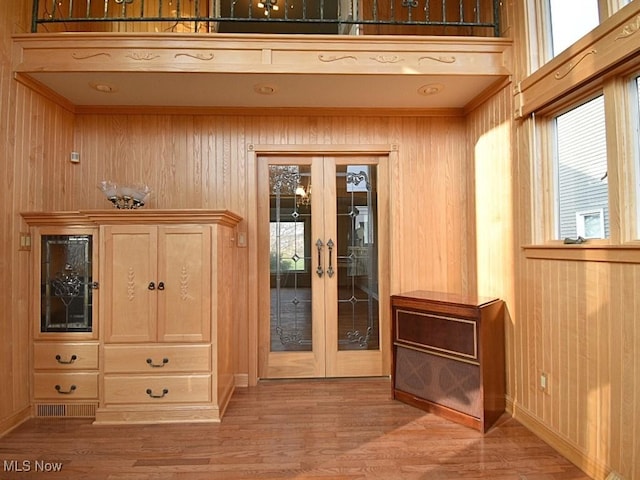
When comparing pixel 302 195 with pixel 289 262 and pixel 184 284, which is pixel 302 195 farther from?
pixel 184 284

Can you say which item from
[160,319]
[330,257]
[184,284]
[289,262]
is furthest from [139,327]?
[330,257]

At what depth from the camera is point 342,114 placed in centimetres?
347

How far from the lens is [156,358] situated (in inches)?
107

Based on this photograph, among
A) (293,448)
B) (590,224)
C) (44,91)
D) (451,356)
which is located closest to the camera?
(590,224)

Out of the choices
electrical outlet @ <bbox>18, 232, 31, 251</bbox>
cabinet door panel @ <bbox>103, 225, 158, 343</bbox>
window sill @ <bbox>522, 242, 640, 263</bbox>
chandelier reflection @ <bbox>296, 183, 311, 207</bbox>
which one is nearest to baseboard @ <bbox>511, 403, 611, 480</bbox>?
window sill @ <bbox>522, 242, 640, 263</bbox>

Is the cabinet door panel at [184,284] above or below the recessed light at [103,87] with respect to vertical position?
below

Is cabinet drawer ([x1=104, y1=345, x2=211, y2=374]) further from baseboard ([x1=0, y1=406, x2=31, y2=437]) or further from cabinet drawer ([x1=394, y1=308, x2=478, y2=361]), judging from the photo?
cabinet drawer ([x1=394, y1=308, x2=478, y2=361])

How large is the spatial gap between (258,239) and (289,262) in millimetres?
363

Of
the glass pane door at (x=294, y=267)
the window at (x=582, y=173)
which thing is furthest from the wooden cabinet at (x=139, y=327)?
the window at (x=582, y=173)

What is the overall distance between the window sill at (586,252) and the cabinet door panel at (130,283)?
268cm

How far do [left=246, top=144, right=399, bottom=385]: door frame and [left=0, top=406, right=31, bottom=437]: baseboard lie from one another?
1552 mm

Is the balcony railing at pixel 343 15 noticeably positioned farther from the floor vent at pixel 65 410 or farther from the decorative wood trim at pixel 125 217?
the floor vent at pixel 65 410

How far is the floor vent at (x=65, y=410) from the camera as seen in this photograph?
2.80 meters

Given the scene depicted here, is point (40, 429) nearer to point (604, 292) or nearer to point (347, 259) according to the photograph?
point (347, 259)
